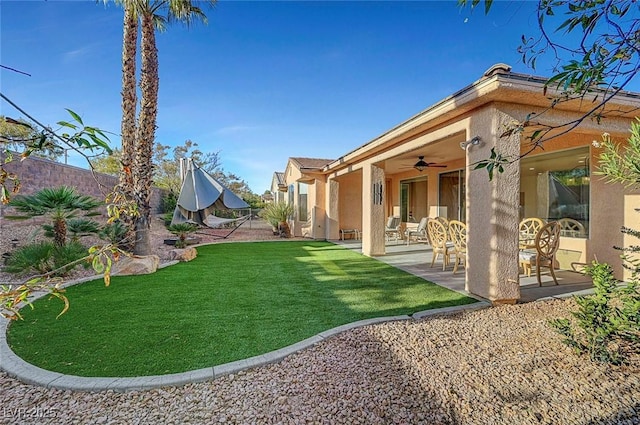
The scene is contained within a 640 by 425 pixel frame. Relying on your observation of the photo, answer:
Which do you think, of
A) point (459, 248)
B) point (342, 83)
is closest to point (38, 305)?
point (459, 248)

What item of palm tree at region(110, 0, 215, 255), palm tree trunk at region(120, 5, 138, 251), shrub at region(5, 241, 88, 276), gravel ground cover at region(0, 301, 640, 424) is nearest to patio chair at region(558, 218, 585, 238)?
gravel ground cover at region(0, 301, 640, 424)

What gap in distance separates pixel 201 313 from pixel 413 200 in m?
12.4

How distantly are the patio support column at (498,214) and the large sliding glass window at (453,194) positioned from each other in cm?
732

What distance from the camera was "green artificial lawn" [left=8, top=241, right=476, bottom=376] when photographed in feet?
11.8

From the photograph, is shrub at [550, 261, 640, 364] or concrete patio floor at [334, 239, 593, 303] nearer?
shrub at [550, 261, 640, 364]

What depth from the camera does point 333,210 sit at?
48.5ft

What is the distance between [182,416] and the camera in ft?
8.66

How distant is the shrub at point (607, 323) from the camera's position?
10.9 feet

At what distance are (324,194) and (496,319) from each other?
1150cm

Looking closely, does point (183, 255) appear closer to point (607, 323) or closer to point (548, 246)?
point (548, 246)

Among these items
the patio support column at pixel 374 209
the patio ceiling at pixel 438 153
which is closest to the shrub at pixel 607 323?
the patio ceiling at pixel 438 153

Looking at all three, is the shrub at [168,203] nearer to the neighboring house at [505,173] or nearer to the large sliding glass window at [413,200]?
the neighboring house at [505,173]

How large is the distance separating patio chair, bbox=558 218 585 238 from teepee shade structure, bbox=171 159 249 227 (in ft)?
36.6

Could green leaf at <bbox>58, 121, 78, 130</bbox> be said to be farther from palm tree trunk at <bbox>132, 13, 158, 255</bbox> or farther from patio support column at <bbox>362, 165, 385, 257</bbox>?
patio support column at <bbox>362, 165, 385, 257</bbox>
